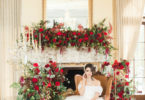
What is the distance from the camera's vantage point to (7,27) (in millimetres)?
6043

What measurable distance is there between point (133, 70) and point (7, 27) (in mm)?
3508

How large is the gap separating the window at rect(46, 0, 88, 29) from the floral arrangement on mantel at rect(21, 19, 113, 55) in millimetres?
271

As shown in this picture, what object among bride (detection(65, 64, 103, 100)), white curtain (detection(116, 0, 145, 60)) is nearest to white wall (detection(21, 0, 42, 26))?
white curtain (detection(116, 0, 145, 60))

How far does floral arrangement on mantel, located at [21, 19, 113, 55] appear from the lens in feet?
18.9

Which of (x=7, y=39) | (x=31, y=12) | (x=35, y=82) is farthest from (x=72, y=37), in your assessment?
(x=35, y=82)

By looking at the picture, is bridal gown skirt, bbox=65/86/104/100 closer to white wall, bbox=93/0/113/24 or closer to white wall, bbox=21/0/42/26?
white wall, bbox=93/0/113/24

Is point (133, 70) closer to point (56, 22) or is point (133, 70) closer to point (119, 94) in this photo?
point (119, 94)

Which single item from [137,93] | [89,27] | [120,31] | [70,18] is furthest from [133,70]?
[70,18]

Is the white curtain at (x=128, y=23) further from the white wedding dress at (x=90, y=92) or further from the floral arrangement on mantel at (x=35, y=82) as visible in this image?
the floral arrangement on mantel at (x=35, y=82)

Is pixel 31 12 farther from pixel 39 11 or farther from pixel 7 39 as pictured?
pixel 7 39

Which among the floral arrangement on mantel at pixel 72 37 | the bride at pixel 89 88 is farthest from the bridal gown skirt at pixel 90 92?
the floral arrangement on mantel at pixel 72 37

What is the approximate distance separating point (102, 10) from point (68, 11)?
0.87 m

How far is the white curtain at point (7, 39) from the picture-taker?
19.7ft

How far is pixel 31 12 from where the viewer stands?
6055mm
